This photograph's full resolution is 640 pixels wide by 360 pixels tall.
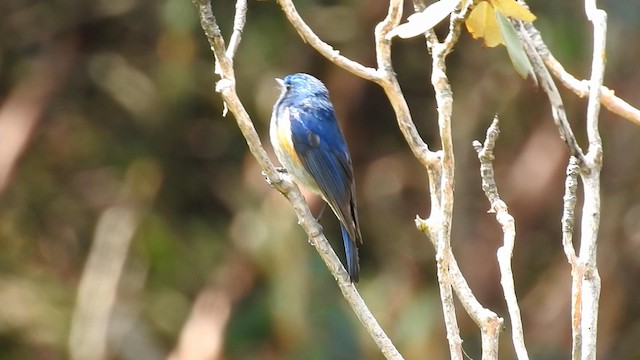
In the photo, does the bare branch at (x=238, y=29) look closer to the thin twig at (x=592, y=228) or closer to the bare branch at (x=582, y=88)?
the bare branch at (x=582, y=88)

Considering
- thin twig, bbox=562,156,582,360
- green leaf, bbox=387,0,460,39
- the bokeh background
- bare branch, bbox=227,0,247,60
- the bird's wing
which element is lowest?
thin twig, bbox=562,156,582,360

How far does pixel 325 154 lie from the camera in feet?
15.2

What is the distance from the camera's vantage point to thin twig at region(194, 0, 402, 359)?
2.80 m

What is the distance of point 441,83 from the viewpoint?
8.68 ft

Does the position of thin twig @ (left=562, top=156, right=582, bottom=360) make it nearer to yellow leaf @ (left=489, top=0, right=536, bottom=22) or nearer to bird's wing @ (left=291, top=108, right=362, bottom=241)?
yellow leaf @ (left=489, top=0, right=536, bottom=22)

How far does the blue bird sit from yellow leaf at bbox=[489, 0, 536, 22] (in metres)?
2.03

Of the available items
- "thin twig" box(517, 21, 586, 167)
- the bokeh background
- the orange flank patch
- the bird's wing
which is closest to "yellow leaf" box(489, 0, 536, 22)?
"thin twig" box(517, 21, 586, 167)

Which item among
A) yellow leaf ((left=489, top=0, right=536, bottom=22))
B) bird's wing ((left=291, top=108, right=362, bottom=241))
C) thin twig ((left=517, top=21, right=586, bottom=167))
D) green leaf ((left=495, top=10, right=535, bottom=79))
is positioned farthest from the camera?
bird's wing ((left=291, top=108, right=362, bottom=241))

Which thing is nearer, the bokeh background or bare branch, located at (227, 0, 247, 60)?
bare branch, located at (227, 0, 247, 60)

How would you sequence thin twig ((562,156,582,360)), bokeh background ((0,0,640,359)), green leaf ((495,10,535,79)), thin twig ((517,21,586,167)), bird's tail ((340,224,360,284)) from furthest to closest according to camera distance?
bokeh background ((0,0,640,359))
bird's tail ((340,224,360,284))
thin twig ((517,21,586,167))
thin twig ((562,156,582,360))
green leaf ((495,10,535,79))

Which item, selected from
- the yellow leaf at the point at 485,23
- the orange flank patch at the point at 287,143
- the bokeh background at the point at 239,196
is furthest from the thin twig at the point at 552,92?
the bokeh background at the point at 239,196

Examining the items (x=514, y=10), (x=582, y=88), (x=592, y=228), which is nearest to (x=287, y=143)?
(x=582, y=88)

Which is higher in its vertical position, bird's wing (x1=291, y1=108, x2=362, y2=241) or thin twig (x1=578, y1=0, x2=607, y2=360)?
bird's wing (x1=291, y1=108, x2=362, y2=241)

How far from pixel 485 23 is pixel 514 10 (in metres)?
0.16
